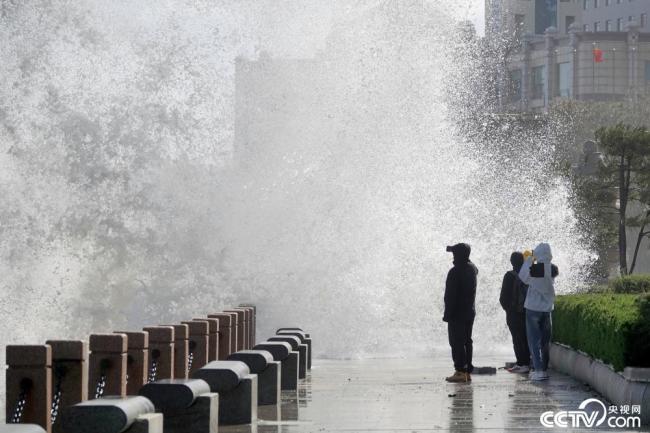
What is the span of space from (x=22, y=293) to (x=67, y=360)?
2372 centimetres

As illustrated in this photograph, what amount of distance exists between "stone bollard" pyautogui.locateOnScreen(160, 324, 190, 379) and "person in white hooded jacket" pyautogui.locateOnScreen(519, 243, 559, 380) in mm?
4601

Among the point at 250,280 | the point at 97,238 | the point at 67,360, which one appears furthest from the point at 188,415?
the point at 97,238

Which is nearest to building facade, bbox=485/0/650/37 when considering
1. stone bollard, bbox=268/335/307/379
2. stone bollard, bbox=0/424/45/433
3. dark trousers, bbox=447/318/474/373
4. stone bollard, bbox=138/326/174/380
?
stone bollard, bbox=268/335/307/379

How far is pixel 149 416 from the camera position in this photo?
9.27 m

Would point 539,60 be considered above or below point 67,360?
above

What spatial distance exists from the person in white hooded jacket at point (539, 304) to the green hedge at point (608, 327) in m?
0.42

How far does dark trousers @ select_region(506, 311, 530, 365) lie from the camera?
65.6 feet

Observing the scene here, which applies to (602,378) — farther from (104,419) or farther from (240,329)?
(104,419)

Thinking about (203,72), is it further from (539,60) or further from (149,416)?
(539,60)

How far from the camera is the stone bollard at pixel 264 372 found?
14.6 meters

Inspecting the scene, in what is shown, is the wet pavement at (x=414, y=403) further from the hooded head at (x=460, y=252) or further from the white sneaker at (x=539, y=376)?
the hooded head at (x=460, y=252)

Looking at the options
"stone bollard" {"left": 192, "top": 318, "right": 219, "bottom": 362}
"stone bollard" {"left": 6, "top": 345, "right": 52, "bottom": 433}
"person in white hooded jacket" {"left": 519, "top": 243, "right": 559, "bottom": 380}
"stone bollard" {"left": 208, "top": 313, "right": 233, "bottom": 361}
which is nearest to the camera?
"stone bollard" {"left": 6, "top": 345, "right": 52, "bottom": 433}

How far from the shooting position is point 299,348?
19.0 metres

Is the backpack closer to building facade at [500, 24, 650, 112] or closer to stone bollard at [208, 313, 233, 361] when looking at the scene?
stone bollard at [208, 313, 233, 361]
